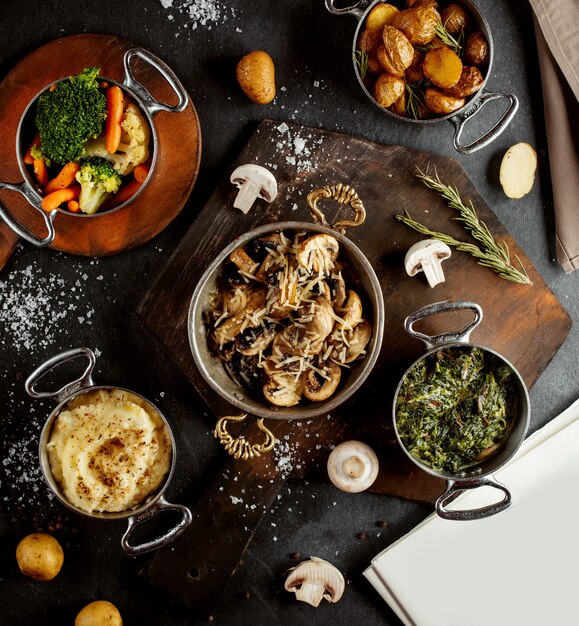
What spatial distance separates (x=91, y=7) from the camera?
235 centimetres

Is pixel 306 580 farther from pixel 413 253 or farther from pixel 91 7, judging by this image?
pixel 91 7

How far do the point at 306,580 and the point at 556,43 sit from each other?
2288 millimetres

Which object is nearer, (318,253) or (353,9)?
(318,253)

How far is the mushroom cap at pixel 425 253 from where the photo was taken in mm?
2182

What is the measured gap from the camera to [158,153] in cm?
227

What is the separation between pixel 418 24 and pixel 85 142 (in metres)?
1.25

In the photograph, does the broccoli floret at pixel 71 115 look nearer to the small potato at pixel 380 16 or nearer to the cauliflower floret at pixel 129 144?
the cauliflower floret at pixel 129 144

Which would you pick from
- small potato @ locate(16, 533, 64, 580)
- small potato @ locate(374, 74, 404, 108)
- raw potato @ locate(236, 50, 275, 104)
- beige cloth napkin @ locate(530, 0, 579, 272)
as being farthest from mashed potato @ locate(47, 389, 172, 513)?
beige cloth napkin @ locate(530, 0, 579, 272)

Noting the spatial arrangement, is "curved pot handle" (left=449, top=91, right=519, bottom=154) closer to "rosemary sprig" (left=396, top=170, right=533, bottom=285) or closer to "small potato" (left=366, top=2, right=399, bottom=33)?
"rosemary sprig" (left=396, top=170, right=533, bottom=285)

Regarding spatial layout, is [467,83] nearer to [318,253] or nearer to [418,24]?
[418,24]

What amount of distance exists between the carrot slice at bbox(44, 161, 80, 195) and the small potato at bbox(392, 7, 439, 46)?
125 centimetres

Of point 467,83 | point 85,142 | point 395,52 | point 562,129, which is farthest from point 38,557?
point 562,129

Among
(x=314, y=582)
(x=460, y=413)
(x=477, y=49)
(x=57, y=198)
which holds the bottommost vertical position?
(x=314, y=582)

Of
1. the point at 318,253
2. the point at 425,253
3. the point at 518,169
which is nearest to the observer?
the point at 318,253
